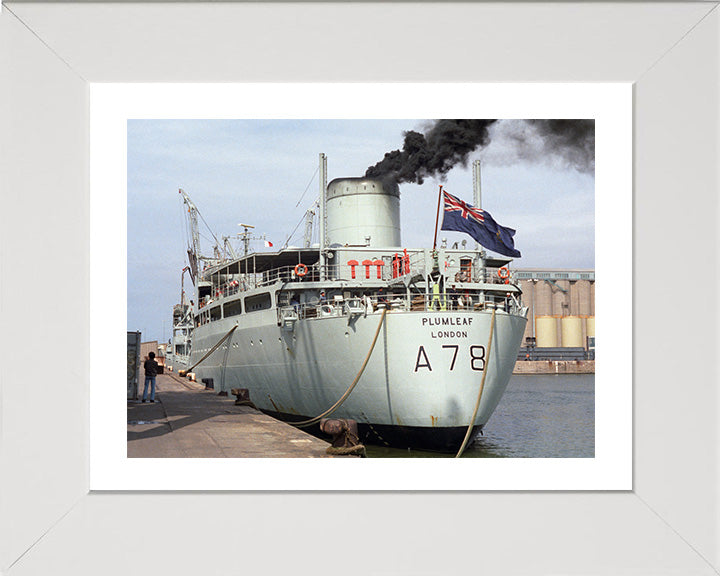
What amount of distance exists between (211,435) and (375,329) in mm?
4979

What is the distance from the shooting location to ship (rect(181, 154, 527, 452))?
13391 millimetres

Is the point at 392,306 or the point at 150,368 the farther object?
the point at 392,306

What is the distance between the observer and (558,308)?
59094 mm

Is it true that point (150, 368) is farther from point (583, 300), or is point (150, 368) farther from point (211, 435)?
point (583, 300)

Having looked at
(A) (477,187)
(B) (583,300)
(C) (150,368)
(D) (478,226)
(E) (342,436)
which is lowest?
(E) (342,436)

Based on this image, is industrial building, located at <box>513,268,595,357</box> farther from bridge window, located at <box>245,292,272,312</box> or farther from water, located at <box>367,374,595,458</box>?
bridge window, located at <box>245,292,272,312</box>

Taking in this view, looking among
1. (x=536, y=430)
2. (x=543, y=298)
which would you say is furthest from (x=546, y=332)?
(x=536, y=430)

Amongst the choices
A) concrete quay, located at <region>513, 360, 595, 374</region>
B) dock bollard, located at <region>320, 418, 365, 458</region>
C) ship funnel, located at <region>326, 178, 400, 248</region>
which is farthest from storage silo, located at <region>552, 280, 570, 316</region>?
dock bollard, located at <region>320, 418, 365, 458</region>

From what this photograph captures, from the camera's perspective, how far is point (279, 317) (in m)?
A: 16.1

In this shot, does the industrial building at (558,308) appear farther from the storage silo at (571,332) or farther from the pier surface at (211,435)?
the pier surface at (211,435)
